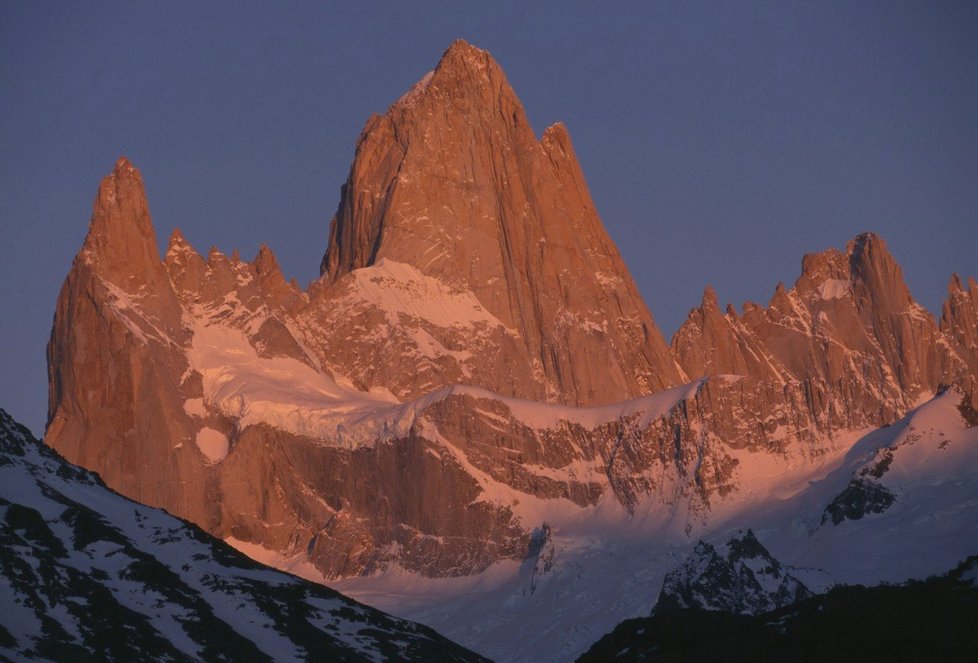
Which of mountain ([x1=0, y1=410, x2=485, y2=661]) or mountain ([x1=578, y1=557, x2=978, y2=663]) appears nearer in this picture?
mountain ([x1=578, y1=557, x2=978, y2=663])

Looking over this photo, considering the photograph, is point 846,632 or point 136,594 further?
point 136,594

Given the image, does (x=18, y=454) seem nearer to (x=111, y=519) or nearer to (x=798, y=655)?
(x=111, y=519)

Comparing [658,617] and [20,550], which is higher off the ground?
[20,550]

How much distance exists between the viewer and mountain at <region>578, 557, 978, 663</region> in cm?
10944

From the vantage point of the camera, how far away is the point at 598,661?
127812 mm

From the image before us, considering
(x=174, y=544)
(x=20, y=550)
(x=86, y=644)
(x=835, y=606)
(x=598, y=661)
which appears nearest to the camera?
(x=835, y=606)

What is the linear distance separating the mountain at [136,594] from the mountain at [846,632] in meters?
29.8

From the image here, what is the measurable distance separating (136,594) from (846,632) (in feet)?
182

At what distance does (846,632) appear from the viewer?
114 m

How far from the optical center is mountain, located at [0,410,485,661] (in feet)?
472

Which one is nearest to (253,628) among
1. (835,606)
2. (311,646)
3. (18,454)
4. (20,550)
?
(311,646)

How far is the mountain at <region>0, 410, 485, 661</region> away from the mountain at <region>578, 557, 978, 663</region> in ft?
97.8

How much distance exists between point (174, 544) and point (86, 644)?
31027mm

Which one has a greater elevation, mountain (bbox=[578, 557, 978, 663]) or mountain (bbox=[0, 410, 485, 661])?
mountain (bbox=[0, 410, 485, 661])
